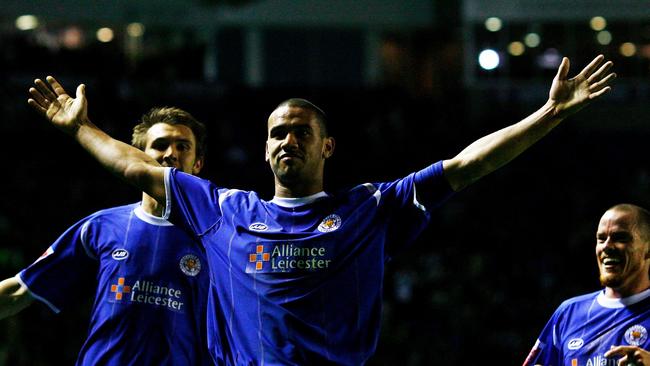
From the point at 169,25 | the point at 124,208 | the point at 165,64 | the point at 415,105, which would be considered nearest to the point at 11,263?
the point at 124,208

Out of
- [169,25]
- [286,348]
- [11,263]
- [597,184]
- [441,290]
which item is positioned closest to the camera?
[286,348]

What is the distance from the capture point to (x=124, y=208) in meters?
5.92

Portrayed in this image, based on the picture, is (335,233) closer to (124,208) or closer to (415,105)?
(124,208)

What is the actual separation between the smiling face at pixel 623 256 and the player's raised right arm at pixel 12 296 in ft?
10.6

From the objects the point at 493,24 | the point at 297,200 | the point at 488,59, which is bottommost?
the point at 297,200

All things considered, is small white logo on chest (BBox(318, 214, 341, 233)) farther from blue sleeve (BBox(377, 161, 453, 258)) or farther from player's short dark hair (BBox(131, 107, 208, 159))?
player's short dark hair (BBox(131, 107, 208, 159))

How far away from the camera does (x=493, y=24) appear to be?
28.3 metres

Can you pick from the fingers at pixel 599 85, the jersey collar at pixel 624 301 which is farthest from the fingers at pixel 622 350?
the fingers at pixel 599 85

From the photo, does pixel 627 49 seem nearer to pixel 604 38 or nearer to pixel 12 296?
pixel 604 38

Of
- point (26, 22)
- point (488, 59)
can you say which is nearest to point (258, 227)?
point (26, 22)

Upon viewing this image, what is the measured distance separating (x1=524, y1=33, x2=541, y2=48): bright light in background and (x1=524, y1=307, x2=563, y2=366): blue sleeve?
2328 cm

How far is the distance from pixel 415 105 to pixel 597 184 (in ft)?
16.6

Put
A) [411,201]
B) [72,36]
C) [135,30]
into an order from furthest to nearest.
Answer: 1. [72,36]
2. [135,30]
3. [411,201]

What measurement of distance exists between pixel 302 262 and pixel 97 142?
125 cm
